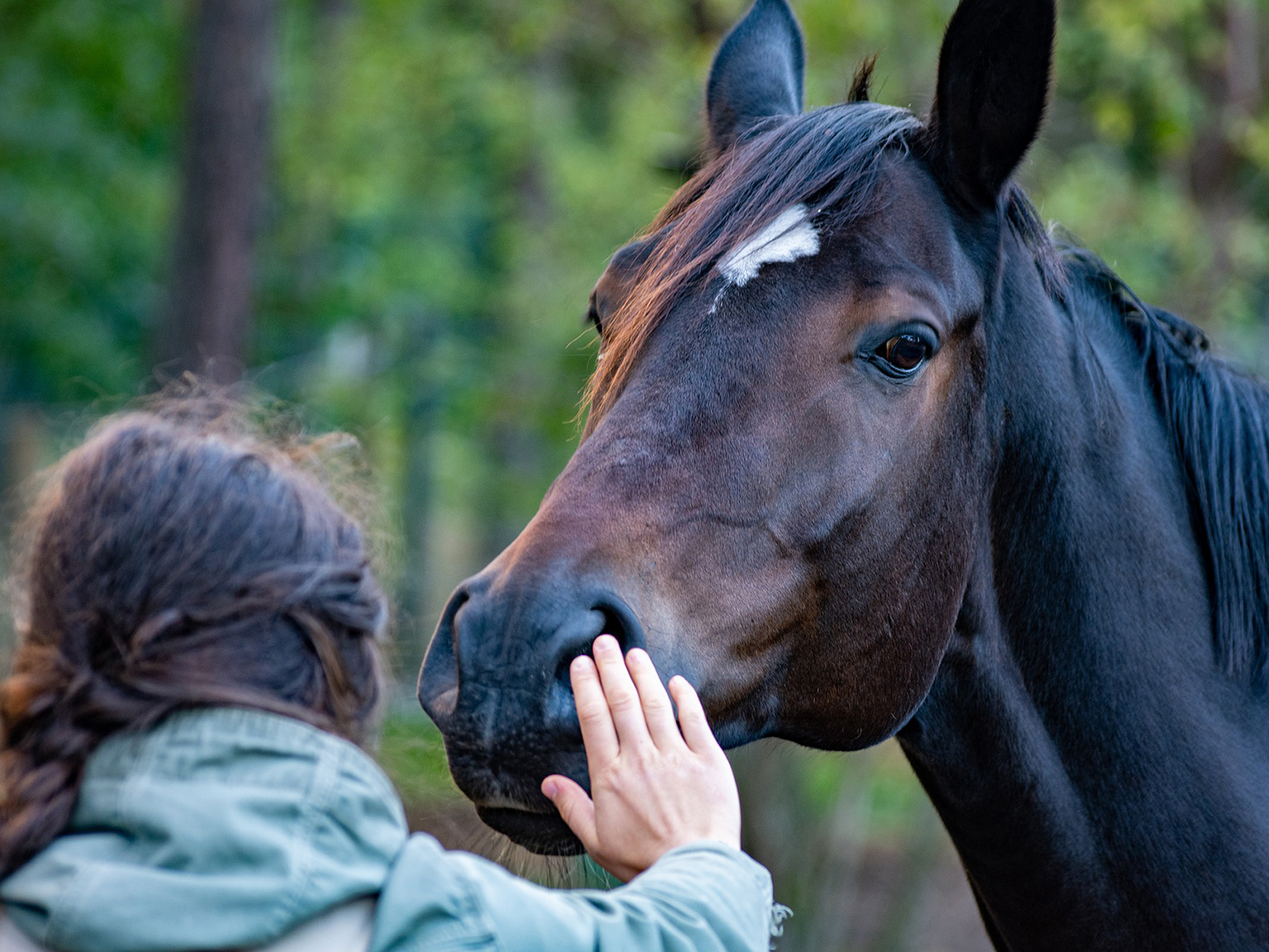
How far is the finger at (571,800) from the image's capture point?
1.77 m

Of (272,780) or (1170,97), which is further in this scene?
(1170,97)

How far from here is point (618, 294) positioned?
98.0 inches

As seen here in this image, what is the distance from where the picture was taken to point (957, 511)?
2238mm

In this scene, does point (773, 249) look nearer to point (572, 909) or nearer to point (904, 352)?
point (904, 352)

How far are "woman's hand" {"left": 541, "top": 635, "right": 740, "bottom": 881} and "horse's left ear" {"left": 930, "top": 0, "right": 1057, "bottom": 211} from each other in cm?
122

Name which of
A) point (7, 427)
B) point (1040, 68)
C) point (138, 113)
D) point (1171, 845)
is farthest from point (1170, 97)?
point (7, 427)

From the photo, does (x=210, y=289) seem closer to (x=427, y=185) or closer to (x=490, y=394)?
(x=490, y=394)

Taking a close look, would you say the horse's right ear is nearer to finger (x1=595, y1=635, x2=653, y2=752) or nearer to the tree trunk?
finger (x1=595, y1=635, x2=653, y2=752)

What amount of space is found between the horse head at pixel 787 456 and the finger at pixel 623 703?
6 centimetres

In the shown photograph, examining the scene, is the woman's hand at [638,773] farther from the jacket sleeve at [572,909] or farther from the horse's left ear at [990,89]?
the horse's left ear at [990,89]

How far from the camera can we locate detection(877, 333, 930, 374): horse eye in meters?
2.16

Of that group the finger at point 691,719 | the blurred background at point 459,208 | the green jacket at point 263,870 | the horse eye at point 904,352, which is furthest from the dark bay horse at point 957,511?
the blurred background at point 459,208

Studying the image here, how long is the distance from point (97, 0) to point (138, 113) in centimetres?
110

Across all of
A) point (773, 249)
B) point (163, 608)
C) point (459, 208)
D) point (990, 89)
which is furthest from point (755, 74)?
point (459, 208)
